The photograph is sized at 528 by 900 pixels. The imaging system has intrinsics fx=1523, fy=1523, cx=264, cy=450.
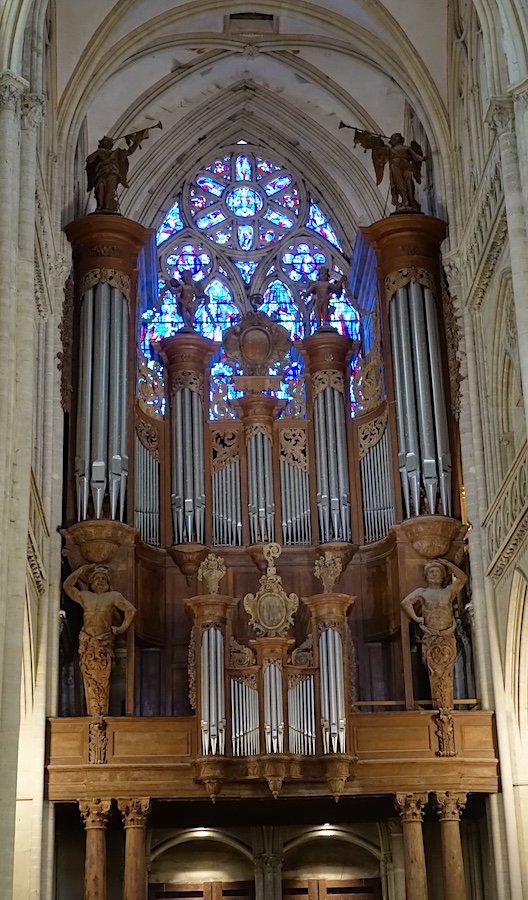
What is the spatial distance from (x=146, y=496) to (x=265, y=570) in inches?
79.6

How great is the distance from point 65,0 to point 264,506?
778 centimetres

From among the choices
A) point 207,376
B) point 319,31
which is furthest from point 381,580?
point 319,31

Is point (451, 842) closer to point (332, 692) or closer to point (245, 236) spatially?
point (332, 692)

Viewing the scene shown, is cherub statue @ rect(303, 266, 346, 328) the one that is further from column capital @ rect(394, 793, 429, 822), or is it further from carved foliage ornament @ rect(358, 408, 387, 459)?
column capital @ rect(394, 793, 429, 822)

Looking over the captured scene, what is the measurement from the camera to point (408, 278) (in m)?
22.6

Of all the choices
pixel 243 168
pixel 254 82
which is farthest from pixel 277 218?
pixel 254 82

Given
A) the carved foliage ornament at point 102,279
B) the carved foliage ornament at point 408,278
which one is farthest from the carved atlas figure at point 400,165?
the carved foliage ornament at point 102,279

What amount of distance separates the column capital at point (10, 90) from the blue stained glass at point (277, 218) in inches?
348

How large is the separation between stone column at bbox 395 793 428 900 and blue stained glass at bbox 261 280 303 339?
8.77 m

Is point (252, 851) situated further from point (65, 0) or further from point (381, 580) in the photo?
point (65, 0)

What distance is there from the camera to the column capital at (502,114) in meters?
18.3

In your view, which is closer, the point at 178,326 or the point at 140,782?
the point at 140,782

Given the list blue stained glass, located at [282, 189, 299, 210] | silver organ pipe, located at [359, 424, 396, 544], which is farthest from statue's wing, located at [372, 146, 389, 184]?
silver organ pipe, located at [359, 424, 396, 544]

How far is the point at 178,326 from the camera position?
25.1 metres
